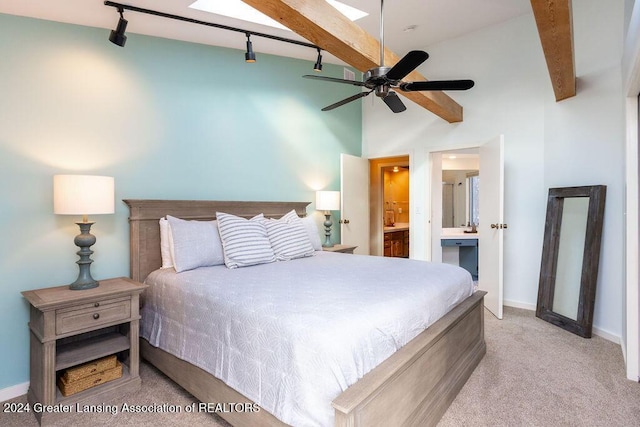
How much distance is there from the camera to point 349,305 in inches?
66.2

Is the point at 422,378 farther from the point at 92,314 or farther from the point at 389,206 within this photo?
the point at 389,206

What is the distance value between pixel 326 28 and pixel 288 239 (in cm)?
178

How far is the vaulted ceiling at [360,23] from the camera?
2.12 meters

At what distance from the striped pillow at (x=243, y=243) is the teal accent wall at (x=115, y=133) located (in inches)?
24.3

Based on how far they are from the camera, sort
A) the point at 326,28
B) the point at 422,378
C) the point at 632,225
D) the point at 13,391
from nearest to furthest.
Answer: the point at 422,378
the point at 326,28
the point at 13,391
the point at 632,225

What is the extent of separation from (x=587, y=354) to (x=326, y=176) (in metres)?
3.26

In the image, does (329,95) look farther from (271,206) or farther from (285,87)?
(271,206)

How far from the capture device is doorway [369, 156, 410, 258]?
6.38m

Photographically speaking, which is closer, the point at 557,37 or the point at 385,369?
the point at 385,369

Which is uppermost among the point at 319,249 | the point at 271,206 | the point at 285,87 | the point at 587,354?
the point at 285,87

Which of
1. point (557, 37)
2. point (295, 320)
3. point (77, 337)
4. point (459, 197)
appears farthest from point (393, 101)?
point (459, 197)

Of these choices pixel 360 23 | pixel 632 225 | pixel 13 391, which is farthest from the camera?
pixel 360 23

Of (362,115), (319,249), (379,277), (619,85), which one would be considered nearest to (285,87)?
(362,115)

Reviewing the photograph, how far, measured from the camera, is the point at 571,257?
3447 millimetres
